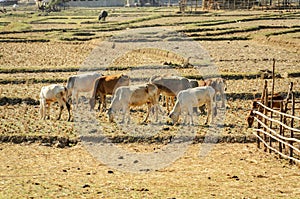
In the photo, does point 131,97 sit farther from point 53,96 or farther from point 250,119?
point 250,119

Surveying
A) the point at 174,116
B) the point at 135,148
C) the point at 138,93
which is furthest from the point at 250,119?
the point at 135,148

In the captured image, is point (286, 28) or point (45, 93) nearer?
point (45, 93)

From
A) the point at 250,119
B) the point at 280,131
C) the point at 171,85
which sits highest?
the point at 171,85

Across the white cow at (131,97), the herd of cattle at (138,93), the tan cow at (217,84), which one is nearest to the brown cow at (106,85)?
the herd of cattle at (138,93)

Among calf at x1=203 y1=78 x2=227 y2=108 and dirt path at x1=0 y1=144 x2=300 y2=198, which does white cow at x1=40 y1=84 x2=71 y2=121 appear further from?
calf at x1=203 y1=78 x2=227 y2=108

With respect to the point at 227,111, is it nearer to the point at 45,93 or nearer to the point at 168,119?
the point at 168,119

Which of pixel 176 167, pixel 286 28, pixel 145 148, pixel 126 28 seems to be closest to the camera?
pixel 176 167

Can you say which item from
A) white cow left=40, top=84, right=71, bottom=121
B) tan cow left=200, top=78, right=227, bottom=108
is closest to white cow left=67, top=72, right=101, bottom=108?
white cow left=40, top=84, right=71, bottom=121

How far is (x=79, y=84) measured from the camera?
733 inches

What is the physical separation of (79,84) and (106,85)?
994 mm

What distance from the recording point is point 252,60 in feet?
90.1

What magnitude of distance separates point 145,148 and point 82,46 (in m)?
23.2

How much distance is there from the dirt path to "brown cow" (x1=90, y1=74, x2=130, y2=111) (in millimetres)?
4153

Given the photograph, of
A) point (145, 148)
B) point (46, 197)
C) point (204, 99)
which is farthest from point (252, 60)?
point (46, 197)
